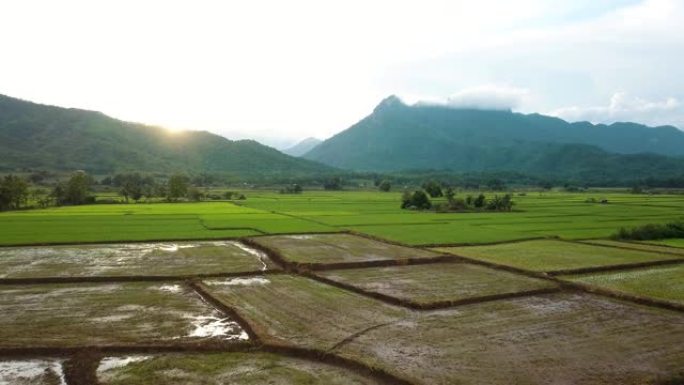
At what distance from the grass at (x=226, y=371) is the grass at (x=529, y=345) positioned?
1.21 m

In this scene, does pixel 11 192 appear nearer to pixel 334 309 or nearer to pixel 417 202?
pixel 417 202

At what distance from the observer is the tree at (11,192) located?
63.3m

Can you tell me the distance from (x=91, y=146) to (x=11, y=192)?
106 m

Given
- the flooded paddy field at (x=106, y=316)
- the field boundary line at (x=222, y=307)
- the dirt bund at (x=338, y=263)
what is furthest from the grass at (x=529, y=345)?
the dirt bund at (x=338, y=263)

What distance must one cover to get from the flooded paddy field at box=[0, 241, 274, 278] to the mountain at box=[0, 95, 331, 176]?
119 meters

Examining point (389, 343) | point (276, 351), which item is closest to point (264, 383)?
point (276, 351)

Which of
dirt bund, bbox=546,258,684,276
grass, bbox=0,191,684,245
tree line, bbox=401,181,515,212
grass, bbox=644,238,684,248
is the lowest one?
dirt bund, bbox=546,258,684,276

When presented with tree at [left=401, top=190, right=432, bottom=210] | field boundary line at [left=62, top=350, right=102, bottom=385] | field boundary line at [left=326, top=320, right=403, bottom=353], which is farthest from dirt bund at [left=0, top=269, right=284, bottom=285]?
tree at [left=401, top=190, right=432, bottom=210]

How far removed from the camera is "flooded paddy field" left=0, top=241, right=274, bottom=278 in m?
26.2

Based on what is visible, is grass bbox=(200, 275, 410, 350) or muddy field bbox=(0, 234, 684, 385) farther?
grass bbox=(200, 275, 410, 350)

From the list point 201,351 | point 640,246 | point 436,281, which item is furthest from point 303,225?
point 201,351

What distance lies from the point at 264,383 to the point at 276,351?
2354 millimetres

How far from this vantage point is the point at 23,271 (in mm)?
25766

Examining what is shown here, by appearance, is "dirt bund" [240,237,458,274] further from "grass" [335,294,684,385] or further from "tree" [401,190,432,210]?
"tree" [401,190,432,210]
